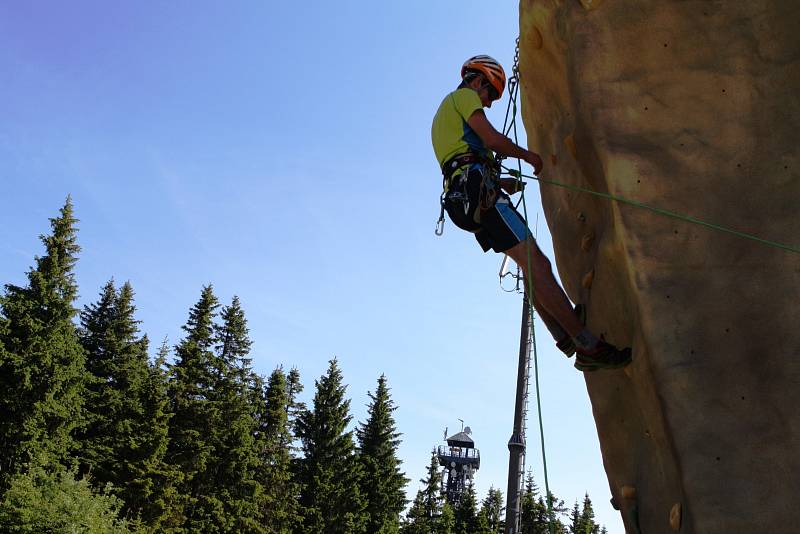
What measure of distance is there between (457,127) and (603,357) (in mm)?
1669

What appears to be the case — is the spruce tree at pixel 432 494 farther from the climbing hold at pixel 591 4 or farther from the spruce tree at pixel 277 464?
the climbing hold at pixel 591 4

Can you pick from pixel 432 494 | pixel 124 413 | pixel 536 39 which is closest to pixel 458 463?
pixel 432 494

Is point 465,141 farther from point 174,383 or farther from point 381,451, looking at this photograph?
point 381,451

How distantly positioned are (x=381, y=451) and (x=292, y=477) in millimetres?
6149

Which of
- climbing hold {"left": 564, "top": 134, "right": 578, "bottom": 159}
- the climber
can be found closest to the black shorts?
the climber

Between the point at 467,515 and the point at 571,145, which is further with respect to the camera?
the point at 467,515

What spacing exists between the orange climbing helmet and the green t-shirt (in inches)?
7.9

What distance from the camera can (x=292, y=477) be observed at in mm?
40312

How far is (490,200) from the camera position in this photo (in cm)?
488

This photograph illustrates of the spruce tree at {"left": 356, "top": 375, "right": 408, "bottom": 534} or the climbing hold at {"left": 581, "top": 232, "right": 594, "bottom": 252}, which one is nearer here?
the climbing hold at {"left": 581, "top": 232, "right": 594, "bottom": 252}

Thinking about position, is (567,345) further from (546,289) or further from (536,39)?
(536,39)

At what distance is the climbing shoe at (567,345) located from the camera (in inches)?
188

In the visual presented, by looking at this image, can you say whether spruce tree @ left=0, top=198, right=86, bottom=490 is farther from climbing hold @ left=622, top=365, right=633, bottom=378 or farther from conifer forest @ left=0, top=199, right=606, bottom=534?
climbing hold @ left=622, top=365, right=633, bottom=378

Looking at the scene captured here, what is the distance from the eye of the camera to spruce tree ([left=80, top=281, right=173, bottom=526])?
33.7 meters
